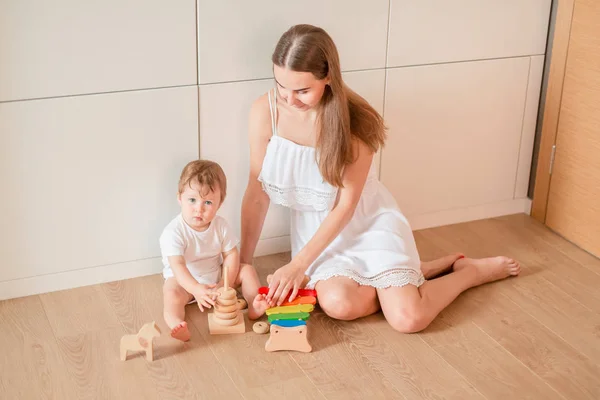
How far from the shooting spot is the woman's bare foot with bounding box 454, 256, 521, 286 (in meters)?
2.33

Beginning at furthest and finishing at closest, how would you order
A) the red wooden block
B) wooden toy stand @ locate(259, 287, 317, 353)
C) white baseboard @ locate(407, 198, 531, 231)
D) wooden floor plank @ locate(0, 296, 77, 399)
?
white baseboard @ locate(407, 198, 531, 231)
the red wooden block
wooden toy stand @ locate(259, 287, 317, 353)
wooden floor plank @ locate(0, 296, 77, 399)

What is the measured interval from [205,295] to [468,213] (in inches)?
42.9

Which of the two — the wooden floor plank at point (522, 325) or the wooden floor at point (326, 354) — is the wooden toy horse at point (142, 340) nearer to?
the wooden floor at point (326, 354)

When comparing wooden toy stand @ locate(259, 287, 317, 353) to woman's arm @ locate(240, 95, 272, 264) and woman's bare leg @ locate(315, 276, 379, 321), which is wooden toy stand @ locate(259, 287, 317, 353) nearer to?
woman's bare leg @ locate(315, 276, 379, 321)

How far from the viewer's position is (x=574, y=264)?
2.48 meters

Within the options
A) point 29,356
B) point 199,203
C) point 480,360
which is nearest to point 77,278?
point 29,356

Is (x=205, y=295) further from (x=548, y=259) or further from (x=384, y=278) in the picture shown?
(x=548, y=259)

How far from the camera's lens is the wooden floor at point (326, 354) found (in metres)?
1.86

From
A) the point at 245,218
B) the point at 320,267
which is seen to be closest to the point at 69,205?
the point at 245,218

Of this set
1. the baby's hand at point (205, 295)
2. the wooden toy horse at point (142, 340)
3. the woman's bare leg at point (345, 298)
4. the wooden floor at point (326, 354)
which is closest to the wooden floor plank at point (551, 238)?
the wooden floor at point (326, 354)

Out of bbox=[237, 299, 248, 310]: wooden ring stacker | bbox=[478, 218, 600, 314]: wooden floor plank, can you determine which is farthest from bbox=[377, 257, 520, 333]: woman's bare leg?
bbox=[237, 299, 248, 310]: wooden ring stacker

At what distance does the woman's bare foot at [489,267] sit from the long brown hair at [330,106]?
1.55ft

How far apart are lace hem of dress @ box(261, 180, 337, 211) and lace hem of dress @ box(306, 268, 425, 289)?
0.63ft

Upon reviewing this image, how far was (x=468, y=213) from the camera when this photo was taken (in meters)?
2.76
